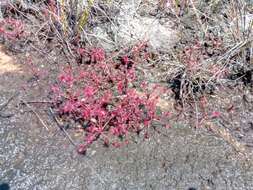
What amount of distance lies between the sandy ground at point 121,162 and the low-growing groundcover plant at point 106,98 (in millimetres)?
117

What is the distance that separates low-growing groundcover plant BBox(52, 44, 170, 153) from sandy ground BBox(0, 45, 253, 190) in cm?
12

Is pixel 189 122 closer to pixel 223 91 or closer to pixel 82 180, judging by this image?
pixel 223 91

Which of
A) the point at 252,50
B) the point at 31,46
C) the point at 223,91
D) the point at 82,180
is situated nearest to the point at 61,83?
the point at 31,46

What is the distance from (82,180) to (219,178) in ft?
2.87

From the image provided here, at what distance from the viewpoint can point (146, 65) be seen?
362 cm

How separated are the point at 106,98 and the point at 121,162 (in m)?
0.54

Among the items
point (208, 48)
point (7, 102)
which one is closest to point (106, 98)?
point (7, 102)

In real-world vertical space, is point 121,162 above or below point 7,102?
above

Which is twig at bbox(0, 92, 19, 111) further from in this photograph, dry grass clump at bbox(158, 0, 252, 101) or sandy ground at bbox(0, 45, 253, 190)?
dry grass clump at bbox(158, 0, 252, 101)

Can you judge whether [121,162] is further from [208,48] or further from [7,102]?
[208,48]

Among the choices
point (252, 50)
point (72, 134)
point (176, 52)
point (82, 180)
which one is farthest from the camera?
point (176, 52)

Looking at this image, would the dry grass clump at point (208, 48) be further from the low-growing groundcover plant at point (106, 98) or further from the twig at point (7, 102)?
the twig at point (7, 102)

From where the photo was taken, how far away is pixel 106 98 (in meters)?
3.25

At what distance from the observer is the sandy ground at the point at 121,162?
9.21 feet
